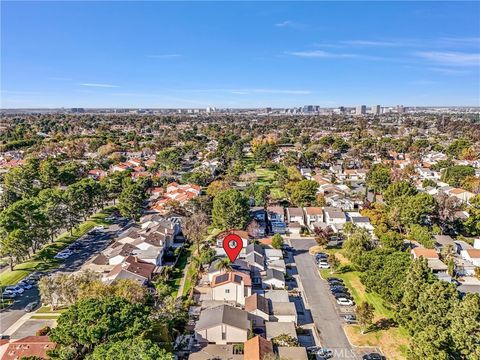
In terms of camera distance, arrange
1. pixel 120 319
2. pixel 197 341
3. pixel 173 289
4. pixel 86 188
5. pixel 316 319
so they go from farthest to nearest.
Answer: pixel 86 188, pixel 173 289, pixel 316 319, pixel 197 341, pixel 120 319

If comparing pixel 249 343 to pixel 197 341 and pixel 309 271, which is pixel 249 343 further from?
pixel 309 271

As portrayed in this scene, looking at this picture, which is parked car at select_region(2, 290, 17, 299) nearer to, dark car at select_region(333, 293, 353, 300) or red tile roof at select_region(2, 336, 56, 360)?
red tile roof at select_region(2, 336, 56, 360)

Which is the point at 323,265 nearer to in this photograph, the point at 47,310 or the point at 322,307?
the point at 322,307

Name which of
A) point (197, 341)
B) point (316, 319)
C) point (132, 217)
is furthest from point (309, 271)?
point (132, 217)

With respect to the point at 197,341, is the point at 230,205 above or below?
above

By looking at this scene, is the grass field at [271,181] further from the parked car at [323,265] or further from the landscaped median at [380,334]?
the landscaped median at [380,334]

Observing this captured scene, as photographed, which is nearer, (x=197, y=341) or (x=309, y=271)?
(x=197, y=341)

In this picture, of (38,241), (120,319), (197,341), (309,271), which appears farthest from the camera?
(38,241)
